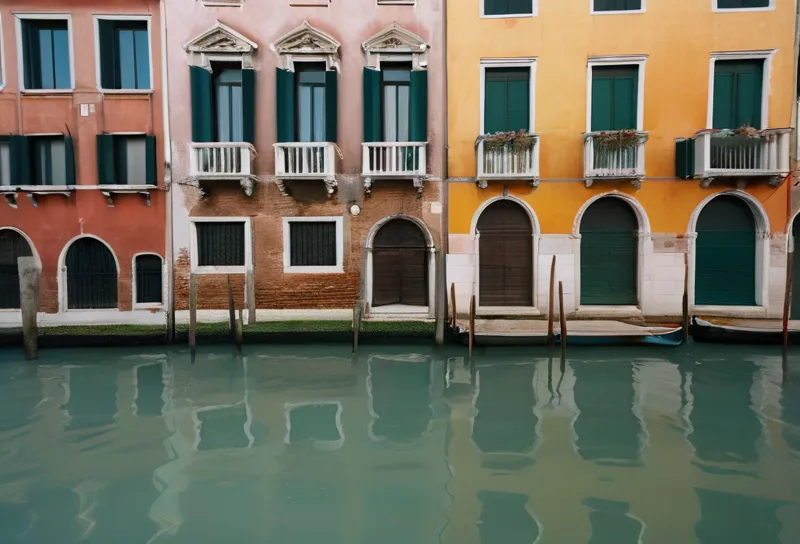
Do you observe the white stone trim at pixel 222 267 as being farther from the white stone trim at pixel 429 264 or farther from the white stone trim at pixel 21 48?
the white stone trim at pixel 21 48

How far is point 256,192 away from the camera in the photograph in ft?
29.7

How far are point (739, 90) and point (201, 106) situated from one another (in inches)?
387

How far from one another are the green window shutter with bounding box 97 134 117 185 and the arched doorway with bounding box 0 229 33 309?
6.74 ft

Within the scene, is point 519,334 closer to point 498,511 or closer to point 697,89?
point 498,511

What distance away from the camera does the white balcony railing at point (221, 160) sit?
862 cm

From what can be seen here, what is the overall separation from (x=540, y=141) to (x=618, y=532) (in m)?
7.02

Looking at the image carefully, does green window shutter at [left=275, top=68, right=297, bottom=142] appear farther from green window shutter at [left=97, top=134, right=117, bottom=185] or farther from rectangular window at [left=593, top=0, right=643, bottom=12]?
rectangular window at [left=593, top=0, right=643, bottom=12]

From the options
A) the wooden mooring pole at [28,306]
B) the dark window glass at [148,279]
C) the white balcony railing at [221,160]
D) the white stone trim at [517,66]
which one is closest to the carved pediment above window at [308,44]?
the white balcony railing at [221,160]

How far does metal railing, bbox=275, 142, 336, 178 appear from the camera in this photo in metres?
8.62

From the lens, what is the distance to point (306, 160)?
8.68 m

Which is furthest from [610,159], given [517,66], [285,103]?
[285,103]

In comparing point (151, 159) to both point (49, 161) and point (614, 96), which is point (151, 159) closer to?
point (49, 161)

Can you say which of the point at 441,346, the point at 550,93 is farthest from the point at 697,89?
the point at 441,346

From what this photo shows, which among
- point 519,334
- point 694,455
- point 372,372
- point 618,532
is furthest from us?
point 519,334
